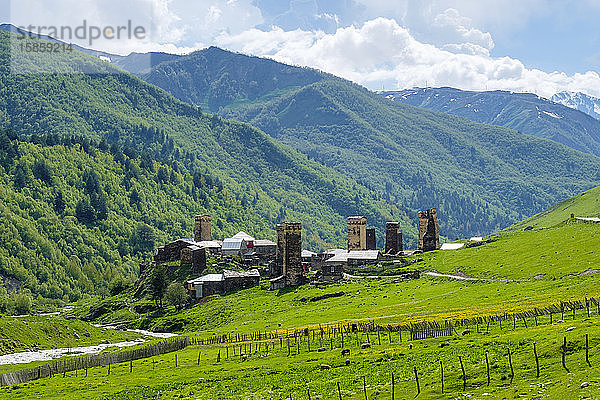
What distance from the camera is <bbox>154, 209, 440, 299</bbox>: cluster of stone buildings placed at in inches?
5625

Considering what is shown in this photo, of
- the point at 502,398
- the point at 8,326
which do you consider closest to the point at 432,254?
the point at 8,326

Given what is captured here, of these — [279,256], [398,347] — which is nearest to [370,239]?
[279,256]

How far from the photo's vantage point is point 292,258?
14312 cm

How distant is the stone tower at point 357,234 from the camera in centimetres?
19112

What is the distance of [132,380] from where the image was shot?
6359 cm

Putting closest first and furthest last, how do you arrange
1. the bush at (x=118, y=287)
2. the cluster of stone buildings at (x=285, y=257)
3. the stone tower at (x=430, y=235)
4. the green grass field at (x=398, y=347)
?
1. the green grass field at (x=398, y=347)
2. the cluster of stone buildings at (x=285, y=257)
3. the stone tower at (x=430, y=235)
4. the bush at (x=118, y=287)

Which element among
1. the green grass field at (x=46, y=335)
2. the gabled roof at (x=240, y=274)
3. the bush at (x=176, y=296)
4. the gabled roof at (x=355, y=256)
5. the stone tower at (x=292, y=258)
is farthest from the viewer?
the gabled roof at (x=355, y=256)

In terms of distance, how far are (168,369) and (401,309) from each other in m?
35.4

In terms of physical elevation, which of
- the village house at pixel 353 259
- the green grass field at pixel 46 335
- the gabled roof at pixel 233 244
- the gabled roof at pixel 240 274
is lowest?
the green grass field at pixel 46 335

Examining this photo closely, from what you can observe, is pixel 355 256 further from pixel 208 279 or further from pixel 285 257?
pixel 208 279

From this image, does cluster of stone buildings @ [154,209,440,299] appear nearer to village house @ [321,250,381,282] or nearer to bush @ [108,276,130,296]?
village house @ [321,250,381,282]

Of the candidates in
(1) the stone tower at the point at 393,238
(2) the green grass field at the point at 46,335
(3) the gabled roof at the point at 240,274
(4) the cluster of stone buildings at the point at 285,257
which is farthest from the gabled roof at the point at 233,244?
(2) the green grass field at the point at 46,335

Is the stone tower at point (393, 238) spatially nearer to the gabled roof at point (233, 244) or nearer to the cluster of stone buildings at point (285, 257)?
the cluster of stone buildings at point (285, 257)

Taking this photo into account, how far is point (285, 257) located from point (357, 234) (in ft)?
168
